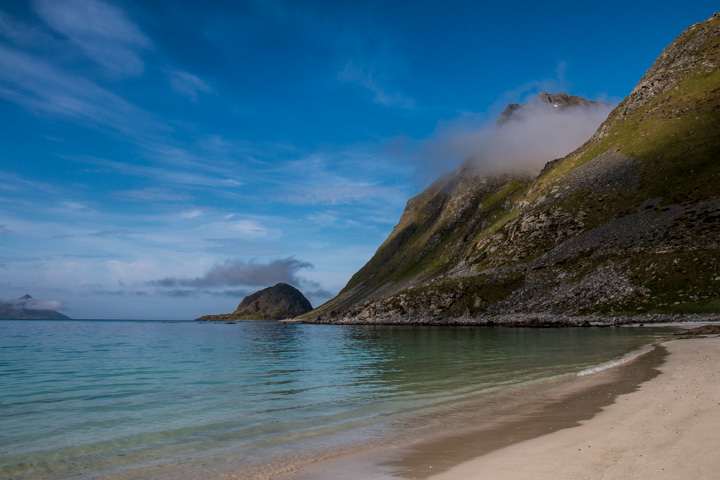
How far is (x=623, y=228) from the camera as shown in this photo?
11769 centimetres

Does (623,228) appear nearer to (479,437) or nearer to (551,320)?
(551,320)

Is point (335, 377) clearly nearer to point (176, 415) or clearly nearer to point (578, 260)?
point (176, 415)

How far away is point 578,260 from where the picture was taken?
388 feet

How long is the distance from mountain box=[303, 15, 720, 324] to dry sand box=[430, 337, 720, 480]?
3324 inches

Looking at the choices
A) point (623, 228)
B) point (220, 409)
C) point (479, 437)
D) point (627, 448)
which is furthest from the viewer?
point (623, 228)

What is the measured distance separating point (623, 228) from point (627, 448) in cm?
12785

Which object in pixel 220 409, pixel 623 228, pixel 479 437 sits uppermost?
pixel 623 228

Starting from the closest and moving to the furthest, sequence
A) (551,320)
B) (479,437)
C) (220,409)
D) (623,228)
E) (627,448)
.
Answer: (627,448), (479,437), (220,409), (551,320), (623,228)

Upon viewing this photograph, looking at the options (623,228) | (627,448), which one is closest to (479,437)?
(627,448)

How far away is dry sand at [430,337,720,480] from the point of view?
842 centimetres

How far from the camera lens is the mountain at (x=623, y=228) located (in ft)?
312

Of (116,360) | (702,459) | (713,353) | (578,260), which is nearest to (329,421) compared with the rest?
(702,459)

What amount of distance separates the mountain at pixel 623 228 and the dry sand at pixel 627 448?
8442cm

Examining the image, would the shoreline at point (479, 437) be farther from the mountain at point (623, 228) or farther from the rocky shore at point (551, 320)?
the mountain at point (623, 228)
